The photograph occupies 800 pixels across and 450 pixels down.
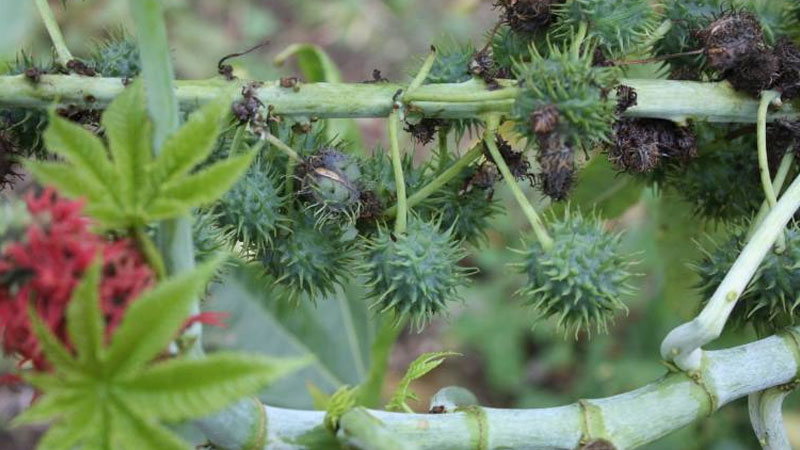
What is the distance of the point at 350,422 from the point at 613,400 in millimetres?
654

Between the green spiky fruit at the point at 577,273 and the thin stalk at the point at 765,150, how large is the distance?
36 centimetres

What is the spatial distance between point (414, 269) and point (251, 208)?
0.39 metres

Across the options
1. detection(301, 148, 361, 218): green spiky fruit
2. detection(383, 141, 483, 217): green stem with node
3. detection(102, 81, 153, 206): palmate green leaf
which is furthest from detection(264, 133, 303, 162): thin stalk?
detection(102, 81, 153, 206): palmate green leaf

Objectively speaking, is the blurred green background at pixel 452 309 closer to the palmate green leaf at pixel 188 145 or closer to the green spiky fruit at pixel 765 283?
the green spiky fruit at pixel 765 283

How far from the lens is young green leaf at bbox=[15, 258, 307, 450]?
1340 mm

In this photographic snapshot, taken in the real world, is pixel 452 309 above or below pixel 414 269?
above

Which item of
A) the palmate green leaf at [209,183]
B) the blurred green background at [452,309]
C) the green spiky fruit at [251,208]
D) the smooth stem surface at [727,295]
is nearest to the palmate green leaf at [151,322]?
→ the palmate green leaf at [209,183]

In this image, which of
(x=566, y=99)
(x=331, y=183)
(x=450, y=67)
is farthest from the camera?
(x=450, y=67)

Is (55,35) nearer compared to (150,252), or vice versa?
(150,252)

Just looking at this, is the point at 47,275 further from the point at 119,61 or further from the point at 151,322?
the point at 119,61

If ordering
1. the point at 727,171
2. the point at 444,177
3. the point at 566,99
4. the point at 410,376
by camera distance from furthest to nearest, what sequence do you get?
the point at 727,171, the point at 444,177, the point at 566,99, the point at 410,376

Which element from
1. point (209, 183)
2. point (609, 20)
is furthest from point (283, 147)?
point (609, 20)

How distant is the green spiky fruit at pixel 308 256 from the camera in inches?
87.7

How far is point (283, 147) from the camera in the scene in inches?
85.9
